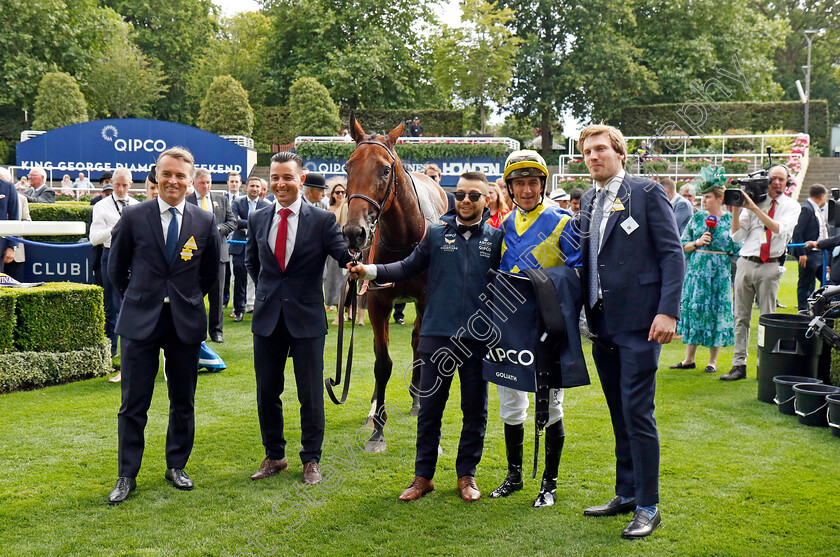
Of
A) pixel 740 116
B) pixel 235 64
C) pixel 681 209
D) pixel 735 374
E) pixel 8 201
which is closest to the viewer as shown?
pixel 735 374

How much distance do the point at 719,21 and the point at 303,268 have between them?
73.8ft

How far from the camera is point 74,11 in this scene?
32.5 metres

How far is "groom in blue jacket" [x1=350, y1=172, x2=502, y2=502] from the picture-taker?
3.94m

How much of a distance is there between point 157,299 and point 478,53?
2736cm

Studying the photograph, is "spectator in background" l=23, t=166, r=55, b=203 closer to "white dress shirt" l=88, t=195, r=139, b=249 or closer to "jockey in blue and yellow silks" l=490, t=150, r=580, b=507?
"white dress shirt" l=88, t=195, r=139, b=249

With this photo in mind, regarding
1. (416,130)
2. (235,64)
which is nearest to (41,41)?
(235,64)

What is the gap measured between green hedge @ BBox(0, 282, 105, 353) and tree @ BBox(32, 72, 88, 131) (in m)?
23.7

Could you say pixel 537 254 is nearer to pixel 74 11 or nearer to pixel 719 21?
pixel 719 21

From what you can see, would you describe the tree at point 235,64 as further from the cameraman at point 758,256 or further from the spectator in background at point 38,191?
the cameraman at point 758,256

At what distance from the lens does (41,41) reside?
102 ft

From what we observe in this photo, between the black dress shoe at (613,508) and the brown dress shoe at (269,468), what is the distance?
183 cm

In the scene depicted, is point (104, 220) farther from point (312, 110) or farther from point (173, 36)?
point (173, 36)

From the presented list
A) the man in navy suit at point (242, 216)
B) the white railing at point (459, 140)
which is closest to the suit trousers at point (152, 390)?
the man in navy suit at point (242, 216)

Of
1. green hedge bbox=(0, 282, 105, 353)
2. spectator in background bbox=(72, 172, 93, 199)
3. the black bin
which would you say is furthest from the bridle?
spectator in background bbox=(72, 172, 93, 199)
